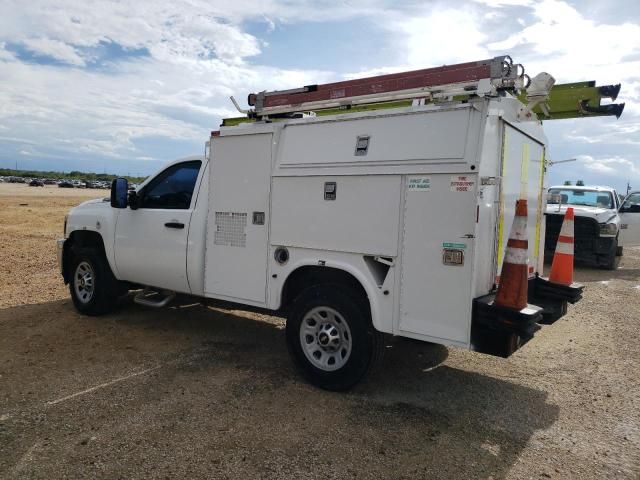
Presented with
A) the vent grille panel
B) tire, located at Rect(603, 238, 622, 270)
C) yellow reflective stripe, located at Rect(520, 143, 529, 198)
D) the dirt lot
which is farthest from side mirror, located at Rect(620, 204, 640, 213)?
the vent grille panel

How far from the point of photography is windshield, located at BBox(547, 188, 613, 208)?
12938 millimetres

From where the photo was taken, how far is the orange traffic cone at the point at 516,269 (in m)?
3.77

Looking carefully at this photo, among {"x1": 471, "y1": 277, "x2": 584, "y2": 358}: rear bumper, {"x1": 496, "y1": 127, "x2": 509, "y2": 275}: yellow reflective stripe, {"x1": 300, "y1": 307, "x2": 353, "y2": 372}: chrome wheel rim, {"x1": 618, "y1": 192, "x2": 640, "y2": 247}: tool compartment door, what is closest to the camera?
{"x1": 471, "y1": 277, "x2": 584, "y2": 358}: rear bumper

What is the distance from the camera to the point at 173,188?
598cm

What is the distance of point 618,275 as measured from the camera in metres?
11.7

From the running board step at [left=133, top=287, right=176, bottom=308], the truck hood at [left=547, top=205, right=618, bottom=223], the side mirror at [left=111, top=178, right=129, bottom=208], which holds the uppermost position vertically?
the truck hood at [left=547, top=205, right=618, bottom=223]

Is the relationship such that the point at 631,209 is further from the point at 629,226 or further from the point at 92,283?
the point at 92,283

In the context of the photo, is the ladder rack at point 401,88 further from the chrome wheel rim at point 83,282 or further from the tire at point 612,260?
the tire at point 612,260

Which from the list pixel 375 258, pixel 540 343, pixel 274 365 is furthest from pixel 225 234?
pixel 540 343

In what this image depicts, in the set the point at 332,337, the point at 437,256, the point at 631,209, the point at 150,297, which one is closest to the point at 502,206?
the point at 437,256

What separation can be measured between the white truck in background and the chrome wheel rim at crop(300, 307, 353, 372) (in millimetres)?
13

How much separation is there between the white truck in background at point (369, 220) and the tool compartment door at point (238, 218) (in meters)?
0.01

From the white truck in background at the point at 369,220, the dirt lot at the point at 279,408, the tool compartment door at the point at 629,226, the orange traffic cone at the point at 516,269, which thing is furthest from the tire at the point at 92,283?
the tool compartment door at the point at 629,226

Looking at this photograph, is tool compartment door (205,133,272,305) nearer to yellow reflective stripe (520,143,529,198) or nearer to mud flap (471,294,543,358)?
mud flap (471,294,543,358)
